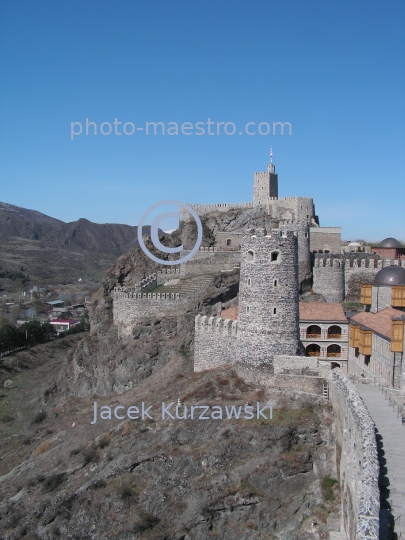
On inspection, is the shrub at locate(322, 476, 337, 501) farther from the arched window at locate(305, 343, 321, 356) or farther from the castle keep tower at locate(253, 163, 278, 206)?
the castle keep tower at locate(253, 163, 278, 206)

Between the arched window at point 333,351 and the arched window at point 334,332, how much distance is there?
0.64 metres

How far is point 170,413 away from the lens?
2462 centimetres

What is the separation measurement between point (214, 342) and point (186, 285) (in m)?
15.9

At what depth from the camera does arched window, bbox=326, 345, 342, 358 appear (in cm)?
3131

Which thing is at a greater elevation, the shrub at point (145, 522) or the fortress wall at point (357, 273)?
the fortress wall at point (357, 273)

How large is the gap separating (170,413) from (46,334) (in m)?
59.0

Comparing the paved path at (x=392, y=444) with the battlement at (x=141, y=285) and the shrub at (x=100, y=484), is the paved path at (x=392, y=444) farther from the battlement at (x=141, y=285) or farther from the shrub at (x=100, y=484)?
the battlement at (x=141, y=285)

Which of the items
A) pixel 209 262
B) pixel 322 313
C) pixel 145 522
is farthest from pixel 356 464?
pixel 209 262

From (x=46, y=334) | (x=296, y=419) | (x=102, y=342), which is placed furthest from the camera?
(x=46, y=334)

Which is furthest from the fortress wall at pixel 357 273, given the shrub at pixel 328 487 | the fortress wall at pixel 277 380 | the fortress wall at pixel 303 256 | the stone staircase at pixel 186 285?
the shrub at pixel 328 487

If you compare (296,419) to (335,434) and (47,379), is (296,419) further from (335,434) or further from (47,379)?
(47,379)

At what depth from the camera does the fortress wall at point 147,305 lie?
41.0 metres

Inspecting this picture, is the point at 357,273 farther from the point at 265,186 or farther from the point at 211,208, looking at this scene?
the point at 211,208

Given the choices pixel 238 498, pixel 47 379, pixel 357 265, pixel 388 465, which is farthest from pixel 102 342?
pixel 388 465
